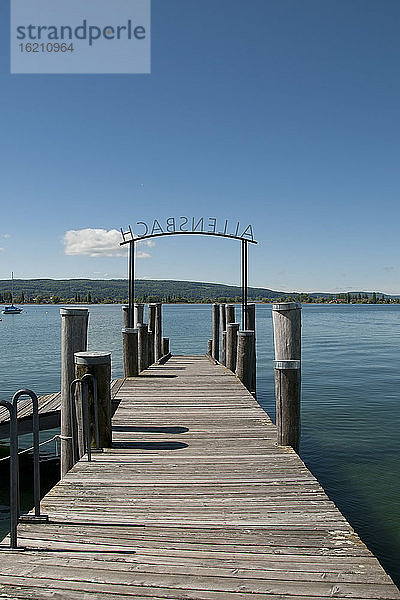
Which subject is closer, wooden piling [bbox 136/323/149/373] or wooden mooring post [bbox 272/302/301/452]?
wooden mooring post [bbox 272/302/301/452]

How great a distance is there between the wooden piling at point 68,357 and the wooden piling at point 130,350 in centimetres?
493

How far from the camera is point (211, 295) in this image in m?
176

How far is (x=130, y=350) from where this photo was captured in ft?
40.2

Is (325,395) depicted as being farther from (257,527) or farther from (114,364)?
(257,527)

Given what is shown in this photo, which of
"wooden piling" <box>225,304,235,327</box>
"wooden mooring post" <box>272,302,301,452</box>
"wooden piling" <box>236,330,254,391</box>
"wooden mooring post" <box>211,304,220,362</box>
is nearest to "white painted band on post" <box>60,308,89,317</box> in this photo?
"wooden mooring post" <box>272,302,301,452</box>

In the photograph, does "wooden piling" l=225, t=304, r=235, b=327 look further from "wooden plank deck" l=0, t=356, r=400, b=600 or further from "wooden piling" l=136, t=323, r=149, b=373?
"wooden plank deck" l=0, t=356, r=400, b=600

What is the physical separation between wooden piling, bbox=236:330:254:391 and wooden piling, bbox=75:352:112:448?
5.73 metres

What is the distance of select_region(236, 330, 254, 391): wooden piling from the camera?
1184 centimetres

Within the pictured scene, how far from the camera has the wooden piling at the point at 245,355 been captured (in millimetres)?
11836

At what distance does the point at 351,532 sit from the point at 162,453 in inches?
109

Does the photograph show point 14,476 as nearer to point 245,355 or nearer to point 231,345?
point 245,355

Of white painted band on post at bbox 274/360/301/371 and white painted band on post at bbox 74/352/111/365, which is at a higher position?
white painted band on post at bbox 74/352/111/365

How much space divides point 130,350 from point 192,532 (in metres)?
8.22

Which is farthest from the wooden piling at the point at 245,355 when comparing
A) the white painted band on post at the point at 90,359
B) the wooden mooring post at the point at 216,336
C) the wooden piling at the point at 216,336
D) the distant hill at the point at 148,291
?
the distant hill at the point at 148,291
